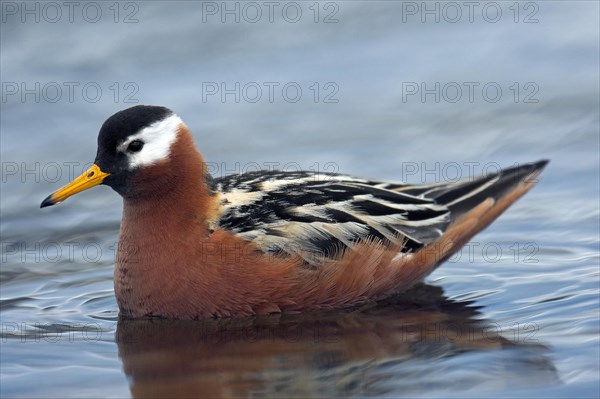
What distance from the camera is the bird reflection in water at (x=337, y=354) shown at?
7.64m

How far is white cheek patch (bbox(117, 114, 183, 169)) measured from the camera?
9.09 m

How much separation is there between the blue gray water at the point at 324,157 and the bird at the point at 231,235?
0.69ft

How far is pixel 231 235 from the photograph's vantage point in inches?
356

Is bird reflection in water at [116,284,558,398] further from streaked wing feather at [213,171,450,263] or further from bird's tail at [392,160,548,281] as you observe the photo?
streaked wing feather at [213,171,450,263]

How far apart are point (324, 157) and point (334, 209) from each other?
2.76 m

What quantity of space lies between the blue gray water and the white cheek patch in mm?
1318
